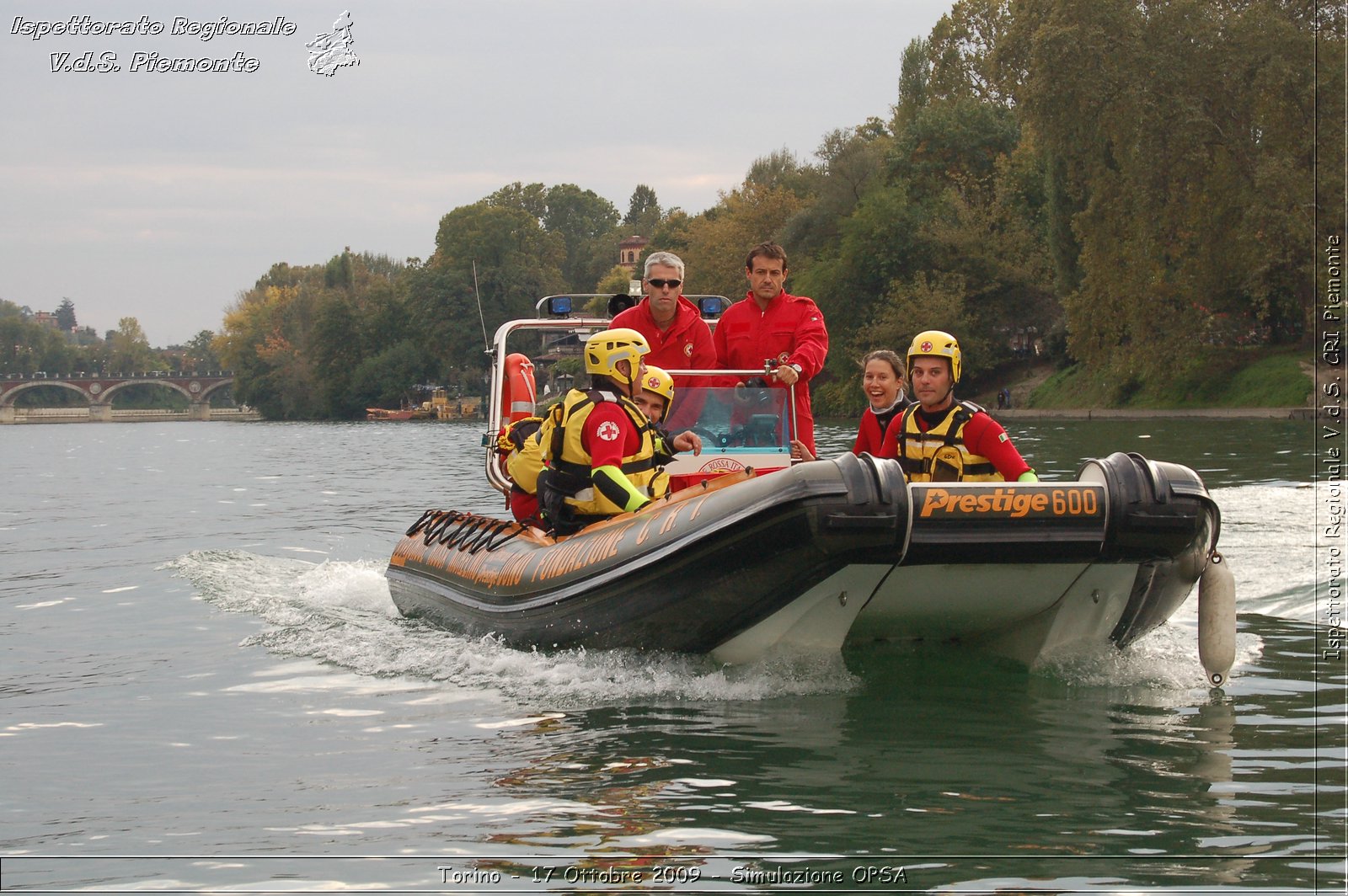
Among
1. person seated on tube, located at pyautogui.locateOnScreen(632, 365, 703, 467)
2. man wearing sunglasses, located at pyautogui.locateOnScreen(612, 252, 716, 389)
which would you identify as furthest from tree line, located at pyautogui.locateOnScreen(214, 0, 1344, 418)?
person seated on tube, located at pyautogui.locateOnScreen(632, 365, 703, 467)

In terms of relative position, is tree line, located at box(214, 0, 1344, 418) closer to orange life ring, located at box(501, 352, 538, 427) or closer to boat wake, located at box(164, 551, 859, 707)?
orange life ring, located at box(501, 352, 538, 427)

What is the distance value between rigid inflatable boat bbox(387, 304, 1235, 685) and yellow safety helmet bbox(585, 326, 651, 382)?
781mm

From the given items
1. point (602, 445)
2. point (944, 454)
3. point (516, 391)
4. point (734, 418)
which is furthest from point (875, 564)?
point (516, 391)

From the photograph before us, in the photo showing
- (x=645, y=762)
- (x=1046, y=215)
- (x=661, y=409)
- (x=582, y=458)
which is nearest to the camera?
(x=645, y=762)

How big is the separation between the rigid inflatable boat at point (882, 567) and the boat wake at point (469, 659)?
11 cm

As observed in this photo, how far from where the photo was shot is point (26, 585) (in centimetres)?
1235

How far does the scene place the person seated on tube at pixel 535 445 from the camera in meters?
7.57

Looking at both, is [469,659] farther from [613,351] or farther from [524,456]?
[613,351]

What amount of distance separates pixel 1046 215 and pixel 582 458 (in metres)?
45.0

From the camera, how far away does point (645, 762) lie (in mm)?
5668

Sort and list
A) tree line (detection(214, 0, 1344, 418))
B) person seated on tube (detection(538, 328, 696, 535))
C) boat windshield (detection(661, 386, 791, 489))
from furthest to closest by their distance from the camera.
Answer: tree line (detection(214, 0, 1344, 418)) < boat windshield (detection(661, 386, 791, 489)) < person seated on tube (detection(538, 328, 696, 535))

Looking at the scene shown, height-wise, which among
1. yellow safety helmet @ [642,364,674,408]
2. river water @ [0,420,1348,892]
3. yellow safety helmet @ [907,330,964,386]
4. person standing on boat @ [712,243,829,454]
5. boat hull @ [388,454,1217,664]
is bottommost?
river water @ [0,420,1348,892]

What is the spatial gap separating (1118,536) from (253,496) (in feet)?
61.7

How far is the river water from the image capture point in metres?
4.52
